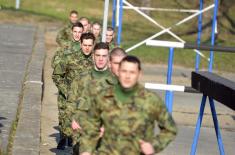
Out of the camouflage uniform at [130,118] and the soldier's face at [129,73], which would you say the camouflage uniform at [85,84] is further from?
the soldier's face at [129,73]

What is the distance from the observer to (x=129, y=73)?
641 centimetres

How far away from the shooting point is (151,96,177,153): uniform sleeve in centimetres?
661

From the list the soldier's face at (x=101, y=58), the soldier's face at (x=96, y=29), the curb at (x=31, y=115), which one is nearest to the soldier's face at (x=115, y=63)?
the soldier's face at (x=101, y=58)

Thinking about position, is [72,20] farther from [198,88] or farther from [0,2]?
[0,2]

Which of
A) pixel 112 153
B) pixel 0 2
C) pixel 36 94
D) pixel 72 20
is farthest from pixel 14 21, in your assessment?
pixel 112 153

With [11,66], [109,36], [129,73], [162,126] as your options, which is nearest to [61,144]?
[109,36]

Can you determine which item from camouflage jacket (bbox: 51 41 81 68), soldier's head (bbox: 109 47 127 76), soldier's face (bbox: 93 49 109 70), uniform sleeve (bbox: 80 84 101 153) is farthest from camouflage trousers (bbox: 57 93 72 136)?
uniform sleeve (bbox: 80 84 101 153)

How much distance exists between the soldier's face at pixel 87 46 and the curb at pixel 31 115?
4.24 feet

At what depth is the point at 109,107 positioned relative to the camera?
6.62 m

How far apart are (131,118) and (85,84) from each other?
2290 mm

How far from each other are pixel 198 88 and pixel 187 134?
476 centimetres

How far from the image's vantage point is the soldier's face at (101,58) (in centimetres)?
887

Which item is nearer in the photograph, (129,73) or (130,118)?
(129,73)

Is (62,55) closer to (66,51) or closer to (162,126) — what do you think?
(66,51)
